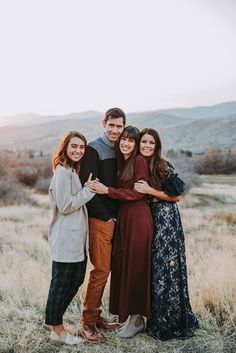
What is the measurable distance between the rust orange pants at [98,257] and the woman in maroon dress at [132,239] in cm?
10

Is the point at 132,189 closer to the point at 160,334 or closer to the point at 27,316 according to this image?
the point at 160,334

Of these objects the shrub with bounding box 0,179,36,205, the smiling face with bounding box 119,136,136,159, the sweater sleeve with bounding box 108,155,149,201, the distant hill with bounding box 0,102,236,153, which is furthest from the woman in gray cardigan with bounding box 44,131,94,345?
the distant hill with bounding box 0,102,236,153

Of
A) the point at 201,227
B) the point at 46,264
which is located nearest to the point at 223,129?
the point at 201,227

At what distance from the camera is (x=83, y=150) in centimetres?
397

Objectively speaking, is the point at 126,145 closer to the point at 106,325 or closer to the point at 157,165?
the point at 157,165

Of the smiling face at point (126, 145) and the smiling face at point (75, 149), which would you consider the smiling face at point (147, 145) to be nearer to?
the smiling face at point (126, 145)

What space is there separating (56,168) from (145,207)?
3.03ft

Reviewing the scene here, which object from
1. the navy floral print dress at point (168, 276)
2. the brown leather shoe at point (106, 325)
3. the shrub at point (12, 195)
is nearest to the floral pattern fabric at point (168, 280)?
the navy floral print dress at point (168, 276)

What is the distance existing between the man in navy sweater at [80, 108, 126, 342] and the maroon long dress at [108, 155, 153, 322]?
11 centimetres

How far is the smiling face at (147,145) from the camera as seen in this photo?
413cm

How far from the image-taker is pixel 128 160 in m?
4.15

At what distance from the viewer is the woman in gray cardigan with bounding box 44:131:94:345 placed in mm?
3855

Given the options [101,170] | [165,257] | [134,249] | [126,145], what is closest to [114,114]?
[126,145]

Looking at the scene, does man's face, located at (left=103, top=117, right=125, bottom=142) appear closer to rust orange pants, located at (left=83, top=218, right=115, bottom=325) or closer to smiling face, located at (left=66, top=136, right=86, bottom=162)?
smiling face, located at (left=66, top=136, right=86, bottom=162)
